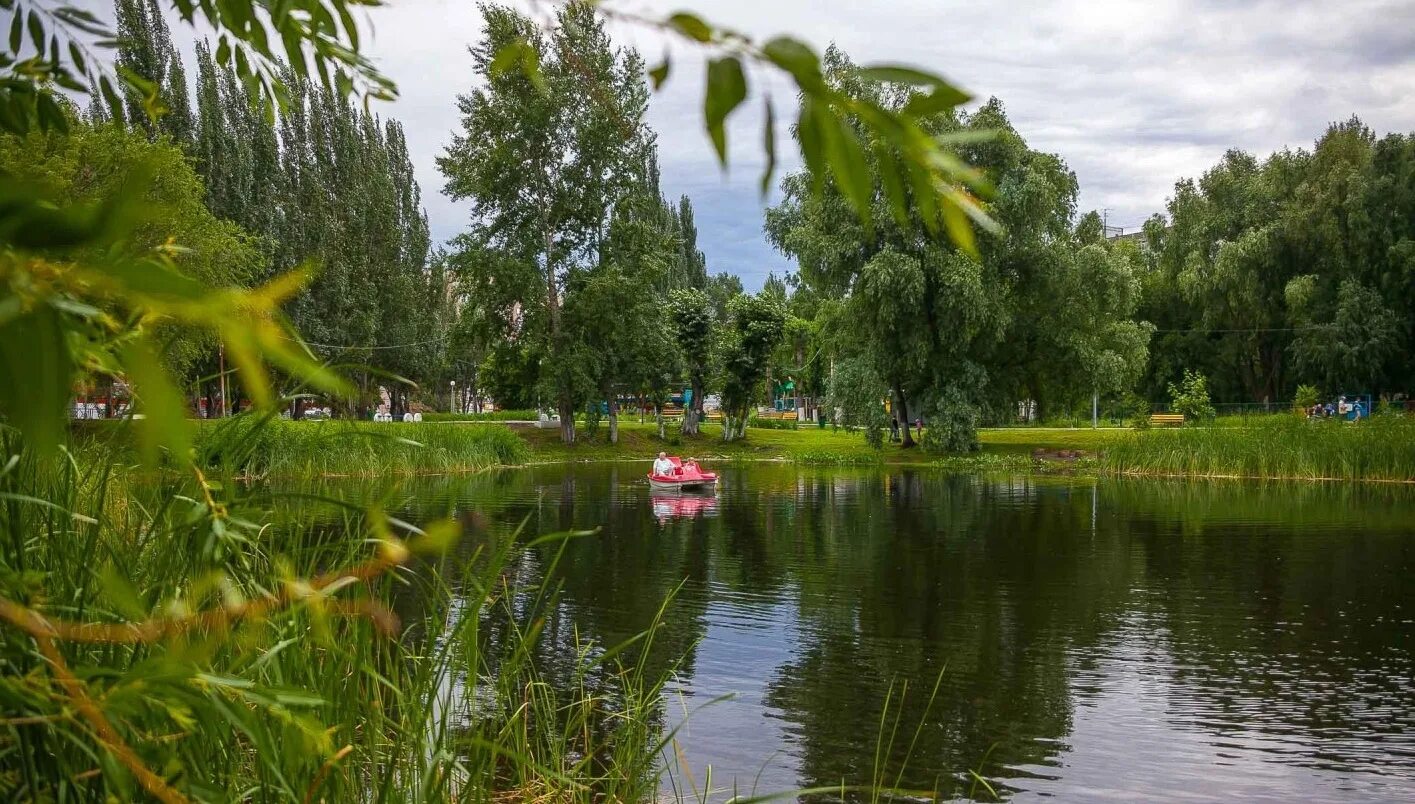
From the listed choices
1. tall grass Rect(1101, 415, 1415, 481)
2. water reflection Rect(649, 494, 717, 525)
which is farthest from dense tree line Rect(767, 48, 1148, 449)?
water reflection Rect(649, 494, 717, 525)

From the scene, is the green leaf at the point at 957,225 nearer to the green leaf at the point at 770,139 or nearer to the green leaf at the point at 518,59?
the green leaf at the point at 770,139

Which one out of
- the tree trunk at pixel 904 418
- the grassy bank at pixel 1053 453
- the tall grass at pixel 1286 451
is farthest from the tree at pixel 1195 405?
the tree trunk at pixel 904 418

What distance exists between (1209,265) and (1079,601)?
43833 mm

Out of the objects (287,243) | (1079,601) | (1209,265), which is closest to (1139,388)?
(1209,265)

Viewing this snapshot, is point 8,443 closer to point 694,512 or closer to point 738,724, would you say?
point 738,724

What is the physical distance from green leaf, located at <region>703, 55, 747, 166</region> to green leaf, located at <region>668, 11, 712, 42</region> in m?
0.03

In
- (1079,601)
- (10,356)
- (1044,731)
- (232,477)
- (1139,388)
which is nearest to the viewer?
(10,356)

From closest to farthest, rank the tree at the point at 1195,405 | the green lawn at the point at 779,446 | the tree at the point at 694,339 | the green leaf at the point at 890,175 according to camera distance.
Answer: the green leaf at the point at 890,175
the green lawn at the point at 779,446
the tree at the point at 1195,405
the tree at the point at 694,339

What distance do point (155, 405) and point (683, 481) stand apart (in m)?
26.7

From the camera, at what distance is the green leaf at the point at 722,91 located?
3.67 ft

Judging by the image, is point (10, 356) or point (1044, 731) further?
point (1044, 731)

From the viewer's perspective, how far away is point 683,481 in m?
27.5

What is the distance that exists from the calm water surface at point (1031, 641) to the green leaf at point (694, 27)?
106 inches

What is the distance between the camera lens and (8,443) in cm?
257
